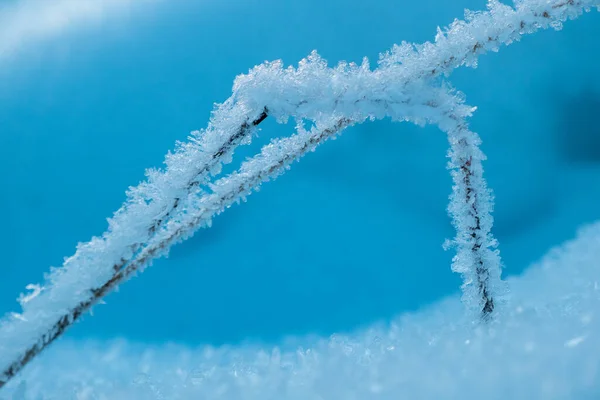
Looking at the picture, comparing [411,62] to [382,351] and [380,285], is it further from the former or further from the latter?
[380,285]

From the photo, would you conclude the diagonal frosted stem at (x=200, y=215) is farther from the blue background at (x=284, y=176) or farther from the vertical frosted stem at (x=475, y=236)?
the blue background at (x=284, y=176)

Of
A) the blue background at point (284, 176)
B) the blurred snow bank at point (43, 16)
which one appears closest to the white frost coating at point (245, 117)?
the blue background at point (284, 176)

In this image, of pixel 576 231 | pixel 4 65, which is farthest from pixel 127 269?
pixel 4 65

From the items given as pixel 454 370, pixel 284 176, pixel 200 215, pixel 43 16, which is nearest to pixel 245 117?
pixel 200 215

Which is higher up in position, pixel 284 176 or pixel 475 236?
pixel 284 176

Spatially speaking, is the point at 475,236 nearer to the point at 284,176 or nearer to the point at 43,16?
the point at 284,176

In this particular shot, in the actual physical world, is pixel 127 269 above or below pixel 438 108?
below
